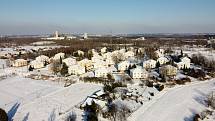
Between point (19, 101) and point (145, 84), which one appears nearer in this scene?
point (19, 101)

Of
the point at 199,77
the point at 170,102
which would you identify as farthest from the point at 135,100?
the point at 199,77

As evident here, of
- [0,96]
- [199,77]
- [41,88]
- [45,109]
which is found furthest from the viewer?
[199,77]

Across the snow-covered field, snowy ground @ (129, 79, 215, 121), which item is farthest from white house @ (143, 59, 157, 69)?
the snow-covered field

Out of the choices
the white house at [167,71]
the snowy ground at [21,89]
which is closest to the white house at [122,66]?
the white house at [167,71]

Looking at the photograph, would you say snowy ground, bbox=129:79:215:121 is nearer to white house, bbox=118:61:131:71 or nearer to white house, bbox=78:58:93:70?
white house, bbox=118:61:131:71

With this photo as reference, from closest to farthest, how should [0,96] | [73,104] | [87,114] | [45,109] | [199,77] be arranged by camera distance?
[87,114] < [45,109] < [73,104] < [0,96] < [199,77]

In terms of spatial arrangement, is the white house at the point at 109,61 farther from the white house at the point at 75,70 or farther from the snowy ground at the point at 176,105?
the snowy ground at the point at 176,105

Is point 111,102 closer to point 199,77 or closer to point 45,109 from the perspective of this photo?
point 45,109
